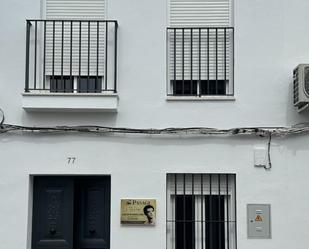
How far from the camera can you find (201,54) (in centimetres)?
880

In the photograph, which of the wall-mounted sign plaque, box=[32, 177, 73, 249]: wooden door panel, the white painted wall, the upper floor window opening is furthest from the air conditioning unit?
box=[32, 177, 73, 249]: wooden door panel

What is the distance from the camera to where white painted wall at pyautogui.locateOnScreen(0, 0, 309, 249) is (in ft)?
27.6

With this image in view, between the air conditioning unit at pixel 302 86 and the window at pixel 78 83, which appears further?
the window at pixel 78 83

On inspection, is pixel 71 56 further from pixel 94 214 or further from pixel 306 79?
pixel 306 79

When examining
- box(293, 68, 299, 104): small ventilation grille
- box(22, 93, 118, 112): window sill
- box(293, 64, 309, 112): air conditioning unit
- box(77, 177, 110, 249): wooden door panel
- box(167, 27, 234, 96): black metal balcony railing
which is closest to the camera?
box(293, 64, 309, 112): air conditioning unit

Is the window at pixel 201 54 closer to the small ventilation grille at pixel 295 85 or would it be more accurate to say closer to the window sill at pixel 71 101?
the small ventilation grille at pixel 295 85

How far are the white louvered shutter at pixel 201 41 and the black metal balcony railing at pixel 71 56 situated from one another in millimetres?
956

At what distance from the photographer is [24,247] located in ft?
27.6

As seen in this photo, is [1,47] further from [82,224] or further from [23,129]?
[82,224]

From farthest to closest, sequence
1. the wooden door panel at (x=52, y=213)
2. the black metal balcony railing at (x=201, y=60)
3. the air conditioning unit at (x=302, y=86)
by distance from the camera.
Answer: the black metal balcony railing at (x=201, y=60) < the wooden door panel at (x=52, y=213) < the air conditioning unit at (x=302, y=86)

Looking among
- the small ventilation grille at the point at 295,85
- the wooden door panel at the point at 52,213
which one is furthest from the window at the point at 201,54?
the wooden door panel at the point at 52,213

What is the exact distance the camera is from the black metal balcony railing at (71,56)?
869 centimetres

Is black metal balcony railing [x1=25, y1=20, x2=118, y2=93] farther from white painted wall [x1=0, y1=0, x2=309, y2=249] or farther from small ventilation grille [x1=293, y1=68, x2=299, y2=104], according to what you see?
small ventilation grille [x1=293, y1=68, x2=299, y2=104]

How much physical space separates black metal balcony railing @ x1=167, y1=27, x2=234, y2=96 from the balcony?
2.97 feet
